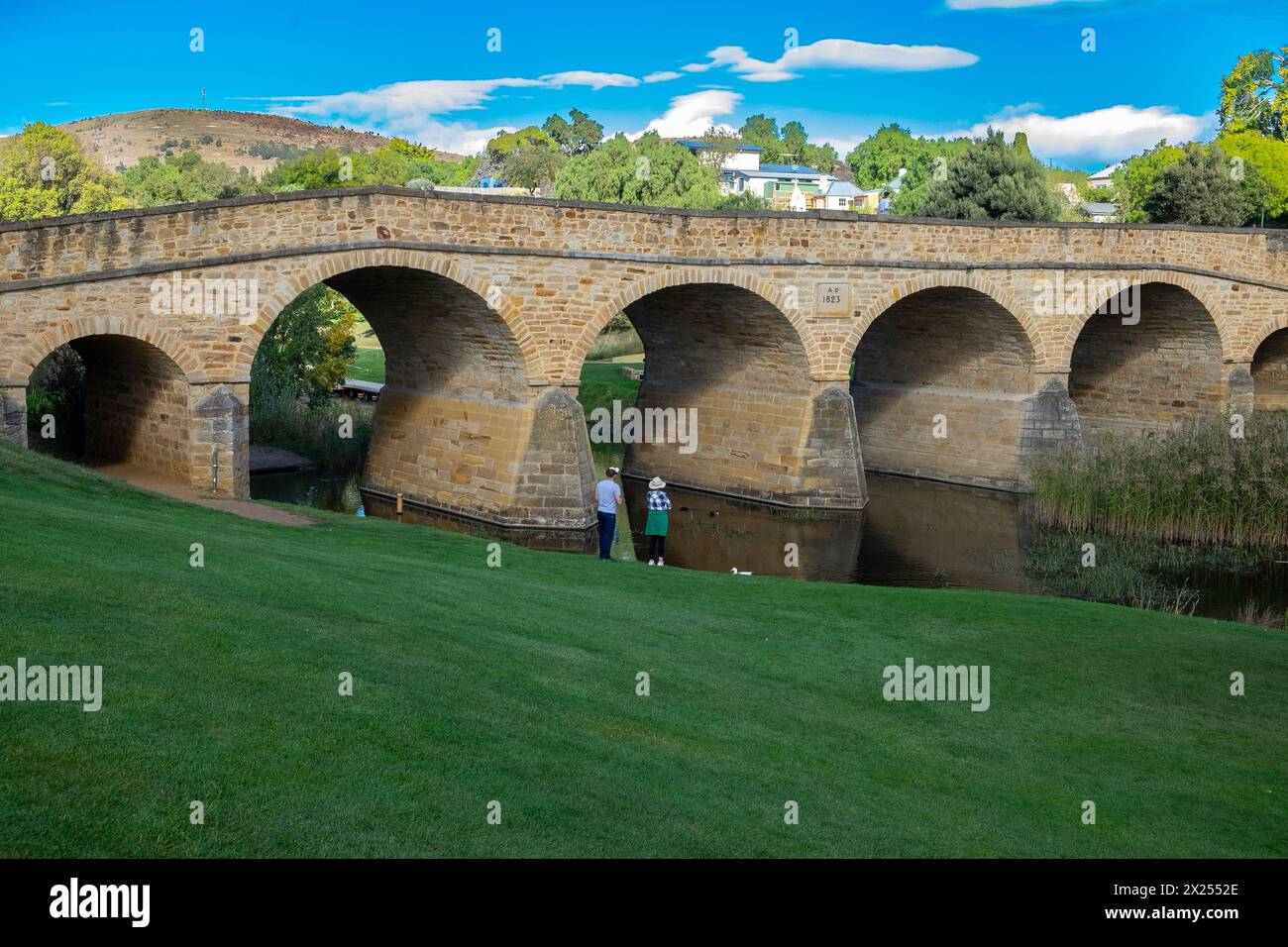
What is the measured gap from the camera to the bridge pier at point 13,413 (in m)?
18.2

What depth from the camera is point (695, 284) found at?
2469cm

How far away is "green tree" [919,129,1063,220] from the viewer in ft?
149

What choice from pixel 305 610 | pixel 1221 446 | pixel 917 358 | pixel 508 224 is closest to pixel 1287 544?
pixel 1221 446

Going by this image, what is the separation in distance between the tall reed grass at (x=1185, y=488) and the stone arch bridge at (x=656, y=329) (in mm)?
4117

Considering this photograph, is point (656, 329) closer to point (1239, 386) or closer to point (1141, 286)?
point (1141, 286)

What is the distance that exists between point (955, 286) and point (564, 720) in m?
20.8

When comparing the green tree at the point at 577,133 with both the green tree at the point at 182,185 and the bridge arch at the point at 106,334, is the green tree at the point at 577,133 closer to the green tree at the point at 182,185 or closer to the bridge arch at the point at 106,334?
the green tree at the point at 182,185

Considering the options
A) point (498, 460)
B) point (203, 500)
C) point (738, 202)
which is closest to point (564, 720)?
point (203, 500)

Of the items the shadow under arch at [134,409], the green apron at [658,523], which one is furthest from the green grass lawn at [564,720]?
the shadow under arch at [134,409]

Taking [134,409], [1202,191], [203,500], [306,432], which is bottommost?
[203,500]

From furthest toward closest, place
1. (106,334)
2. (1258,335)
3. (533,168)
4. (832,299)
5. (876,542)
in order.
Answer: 1. (533,168)
2. (1258,335)
3. (832,299)
4. (876,542)
5. (106,334)
